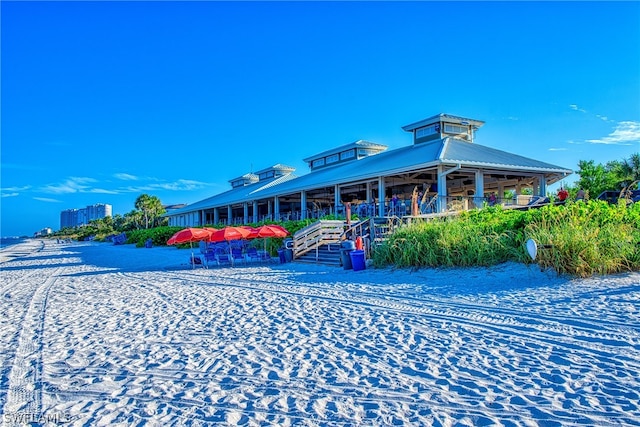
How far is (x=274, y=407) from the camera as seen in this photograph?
145 inches

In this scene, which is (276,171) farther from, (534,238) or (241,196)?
(534,238)

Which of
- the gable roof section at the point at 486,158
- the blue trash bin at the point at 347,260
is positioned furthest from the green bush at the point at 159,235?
the blue trash bin at the point at 347,260

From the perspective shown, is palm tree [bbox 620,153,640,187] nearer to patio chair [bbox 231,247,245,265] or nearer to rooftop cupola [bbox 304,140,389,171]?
rooftop cupola [bbox 304,140,389,171]

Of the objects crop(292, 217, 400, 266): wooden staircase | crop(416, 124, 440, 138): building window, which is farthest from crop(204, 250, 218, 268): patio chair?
crop(416, 124, 440, 138): building window

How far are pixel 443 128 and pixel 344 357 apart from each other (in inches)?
902

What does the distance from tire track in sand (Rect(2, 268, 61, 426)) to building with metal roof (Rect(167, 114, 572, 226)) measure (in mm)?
11523

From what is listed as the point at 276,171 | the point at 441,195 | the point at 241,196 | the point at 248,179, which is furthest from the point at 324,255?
the point at 248,179

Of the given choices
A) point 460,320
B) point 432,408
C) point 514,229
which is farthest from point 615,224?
point 432,408

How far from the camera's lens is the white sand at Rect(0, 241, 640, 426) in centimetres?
356

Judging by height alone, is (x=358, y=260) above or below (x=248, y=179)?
below

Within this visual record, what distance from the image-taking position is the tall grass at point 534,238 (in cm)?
848

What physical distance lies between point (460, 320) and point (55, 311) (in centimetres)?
767

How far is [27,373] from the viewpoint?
4.73 metres

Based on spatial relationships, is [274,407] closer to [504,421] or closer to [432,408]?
[432,408]
